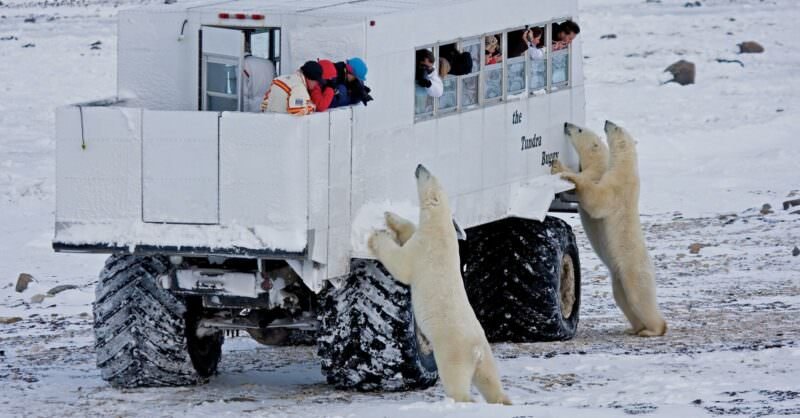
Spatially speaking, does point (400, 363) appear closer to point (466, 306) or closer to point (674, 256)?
point (466, 306)

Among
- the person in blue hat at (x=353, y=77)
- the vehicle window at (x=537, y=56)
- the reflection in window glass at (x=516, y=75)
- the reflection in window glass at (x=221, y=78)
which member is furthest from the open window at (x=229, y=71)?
the vehicle window at (x=537, y=56)

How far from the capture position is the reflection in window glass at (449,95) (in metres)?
10.0

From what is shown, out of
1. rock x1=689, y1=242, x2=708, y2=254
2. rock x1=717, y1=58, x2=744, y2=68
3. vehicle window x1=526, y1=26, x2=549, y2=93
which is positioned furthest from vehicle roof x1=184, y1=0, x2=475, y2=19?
rock x1=717, y1=58, x2=744, y2=68

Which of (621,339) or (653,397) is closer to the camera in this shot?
(653,397)

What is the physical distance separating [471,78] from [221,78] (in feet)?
5.81

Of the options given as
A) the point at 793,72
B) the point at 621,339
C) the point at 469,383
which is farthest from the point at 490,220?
the point at 793,72

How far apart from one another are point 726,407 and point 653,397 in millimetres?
644

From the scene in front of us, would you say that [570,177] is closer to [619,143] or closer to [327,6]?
[619,143]

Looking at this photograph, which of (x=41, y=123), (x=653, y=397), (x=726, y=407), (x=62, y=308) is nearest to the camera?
(x=726, y=407)

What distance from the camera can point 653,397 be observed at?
8.89 m

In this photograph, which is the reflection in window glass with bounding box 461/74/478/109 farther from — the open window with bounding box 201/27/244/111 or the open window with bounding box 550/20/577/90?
the open window with bounding box 201/27/244/111

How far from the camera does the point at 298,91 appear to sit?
8594 mm

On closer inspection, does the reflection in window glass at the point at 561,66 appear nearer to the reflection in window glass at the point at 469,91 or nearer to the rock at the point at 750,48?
the reflection in window glass at the point at 469,91

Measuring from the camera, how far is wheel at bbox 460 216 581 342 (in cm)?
1128
